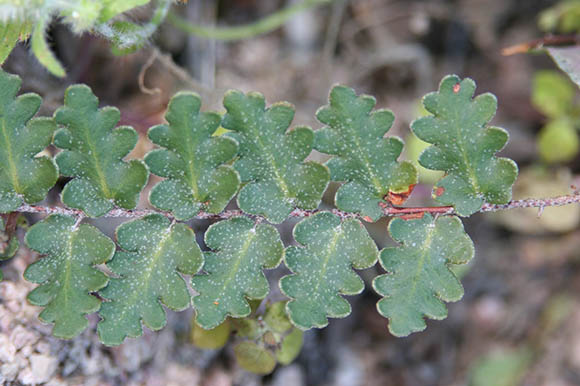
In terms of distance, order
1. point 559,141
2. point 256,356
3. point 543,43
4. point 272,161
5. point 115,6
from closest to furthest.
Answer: point 115,6
point 272,161
point 256,356
point 543,43
point 559,141

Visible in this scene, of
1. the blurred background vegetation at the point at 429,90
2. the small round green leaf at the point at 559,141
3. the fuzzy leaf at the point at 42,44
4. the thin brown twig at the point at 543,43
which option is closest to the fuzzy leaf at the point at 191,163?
the fuzzy leaf at the point at 42,44

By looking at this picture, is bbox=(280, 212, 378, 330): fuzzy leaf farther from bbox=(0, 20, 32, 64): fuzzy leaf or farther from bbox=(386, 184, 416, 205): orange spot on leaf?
bbox=(0, 20, 32, 64): fuzzy leaf

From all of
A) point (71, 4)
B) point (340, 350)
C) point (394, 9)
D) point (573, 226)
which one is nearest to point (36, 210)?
point (71, 4)

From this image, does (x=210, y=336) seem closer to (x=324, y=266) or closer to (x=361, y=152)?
(x=324, y=266)

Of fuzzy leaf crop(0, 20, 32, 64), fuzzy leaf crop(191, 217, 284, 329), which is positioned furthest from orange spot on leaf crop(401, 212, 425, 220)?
fuzzy leaf crop(0, 20, 32, 64)

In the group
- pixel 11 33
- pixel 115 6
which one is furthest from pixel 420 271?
pixel 11 33

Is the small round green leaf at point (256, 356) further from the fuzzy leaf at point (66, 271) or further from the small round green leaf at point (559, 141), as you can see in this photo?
the small round green leaf at point (559, 141)
